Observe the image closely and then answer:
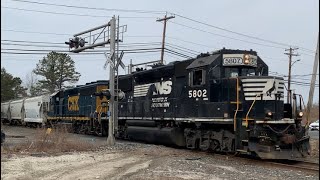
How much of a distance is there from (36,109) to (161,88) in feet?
81.3

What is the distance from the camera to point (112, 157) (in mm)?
13984

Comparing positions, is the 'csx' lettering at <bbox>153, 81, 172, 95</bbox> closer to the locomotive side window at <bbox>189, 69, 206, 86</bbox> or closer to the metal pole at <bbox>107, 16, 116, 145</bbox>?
the locomotive side window at <bbox>189, 69, 206, 86</bbox>

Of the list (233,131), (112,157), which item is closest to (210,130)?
(233,131)

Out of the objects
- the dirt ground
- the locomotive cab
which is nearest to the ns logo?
the locomotive cab

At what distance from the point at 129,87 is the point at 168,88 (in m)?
→ 4.59

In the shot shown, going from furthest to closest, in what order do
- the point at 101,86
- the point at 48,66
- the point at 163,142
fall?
the point at 48,66 < the point at 101,86 < the point at 163,142

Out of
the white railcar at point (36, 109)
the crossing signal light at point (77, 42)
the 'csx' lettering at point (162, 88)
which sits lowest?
the white railcar at point (36, 109)

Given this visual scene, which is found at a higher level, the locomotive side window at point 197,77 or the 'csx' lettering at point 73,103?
the locomotive side window at point 197,77

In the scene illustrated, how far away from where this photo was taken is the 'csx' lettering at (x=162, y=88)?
1820 cm

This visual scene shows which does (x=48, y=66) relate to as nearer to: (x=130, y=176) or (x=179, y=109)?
(x=179, y=109)

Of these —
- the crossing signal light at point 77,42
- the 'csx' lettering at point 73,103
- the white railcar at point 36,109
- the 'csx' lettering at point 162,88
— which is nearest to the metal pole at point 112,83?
the 'csx' lettering at point 162,88

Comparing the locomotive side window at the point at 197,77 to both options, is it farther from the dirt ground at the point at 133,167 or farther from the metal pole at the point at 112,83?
the metal pole at the point at 112,83

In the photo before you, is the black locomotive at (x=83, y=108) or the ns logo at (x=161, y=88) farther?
the black locomotive at (x=83, y=108)

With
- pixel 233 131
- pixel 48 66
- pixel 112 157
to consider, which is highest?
pixel 48 66
